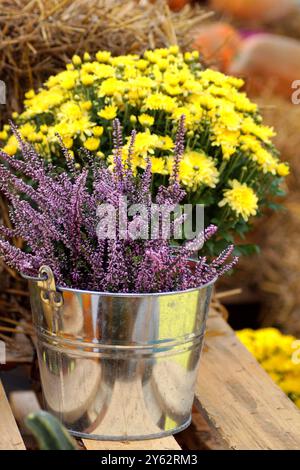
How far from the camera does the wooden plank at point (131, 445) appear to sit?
111 cm

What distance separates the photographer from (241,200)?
1.32m

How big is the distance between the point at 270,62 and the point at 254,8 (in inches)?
23.1

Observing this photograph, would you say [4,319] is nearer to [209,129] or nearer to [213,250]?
[213,250]

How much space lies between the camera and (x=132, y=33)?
1690mm

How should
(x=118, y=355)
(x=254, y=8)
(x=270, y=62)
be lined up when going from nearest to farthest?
1. (x=118, y=355)
2. (x=270, y=62)
3. (x=254, y=8)

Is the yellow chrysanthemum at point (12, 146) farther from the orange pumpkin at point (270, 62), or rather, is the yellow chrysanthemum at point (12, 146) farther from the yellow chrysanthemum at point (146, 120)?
the orange pumpkin at point (270, 62)

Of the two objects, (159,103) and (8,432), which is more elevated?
(159,103)

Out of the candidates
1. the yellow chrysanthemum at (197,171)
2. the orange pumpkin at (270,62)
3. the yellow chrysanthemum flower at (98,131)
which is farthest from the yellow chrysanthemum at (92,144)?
the orange pumpkin at (270,62)

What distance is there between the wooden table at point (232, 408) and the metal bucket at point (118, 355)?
0.13ft

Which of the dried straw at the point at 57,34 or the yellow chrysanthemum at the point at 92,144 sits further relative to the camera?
the dried straw at the point at 57,34

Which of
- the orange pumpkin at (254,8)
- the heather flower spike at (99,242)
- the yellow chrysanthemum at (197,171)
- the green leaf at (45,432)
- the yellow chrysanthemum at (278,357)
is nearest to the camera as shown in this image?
the green leaf at (45,432)

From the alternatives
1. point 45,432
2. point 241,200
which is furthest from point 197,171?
point 45,432

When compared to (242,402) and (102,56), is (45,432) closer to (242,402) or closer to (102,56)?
(242,402)

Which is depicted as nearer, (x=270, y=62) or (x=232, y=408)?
(x=232, y=408)
